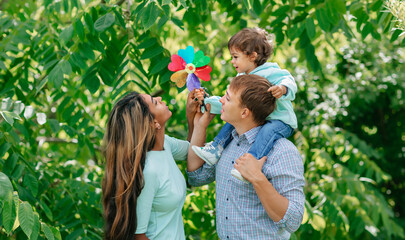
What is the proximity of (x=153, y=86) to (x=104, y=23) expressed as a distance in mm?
559

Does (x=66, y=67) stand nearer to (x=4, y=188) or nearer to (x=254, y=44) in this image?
(x=4, y=188)

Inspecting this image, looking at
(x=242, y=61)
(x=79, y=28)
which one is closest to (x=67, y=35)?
(x=79, y=28)

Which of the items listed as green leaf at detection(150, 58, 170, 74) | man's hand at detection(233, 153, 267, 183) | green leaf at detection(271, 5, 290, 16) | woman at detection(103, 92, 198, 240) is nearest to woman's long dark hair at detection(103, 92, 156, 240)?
woman at detection(103, 92, 198, 240)

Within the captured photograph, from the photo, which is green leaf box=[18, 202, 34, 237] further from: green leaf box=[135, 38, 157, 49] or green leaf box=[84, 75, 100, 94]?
green leaf box=[135, 38, 157, 49]

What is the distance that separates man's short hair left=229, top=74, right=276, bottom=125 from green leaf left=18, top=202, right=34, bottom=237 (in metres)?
1.23

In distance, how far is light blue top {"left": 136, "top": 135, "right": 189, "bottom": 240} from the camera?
2248mm

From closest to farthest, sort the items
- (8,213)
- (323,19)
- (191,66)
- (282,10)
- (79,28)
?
(8,213)
(191,66)
(79,28)
(323,19)
(282,10)

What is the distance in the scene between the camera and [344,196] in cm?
436

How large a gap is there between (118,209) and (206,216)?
1748 millimetres

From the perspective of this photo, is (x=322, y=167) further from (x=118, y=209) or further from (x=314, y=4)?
(x=118, y=209)

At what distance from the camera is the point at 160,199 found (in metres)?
2.30

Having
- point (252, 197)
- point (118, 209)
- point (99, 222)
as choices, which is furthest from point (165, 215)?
point (99, 222)

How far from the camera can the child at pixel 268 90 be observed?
88.4 inches

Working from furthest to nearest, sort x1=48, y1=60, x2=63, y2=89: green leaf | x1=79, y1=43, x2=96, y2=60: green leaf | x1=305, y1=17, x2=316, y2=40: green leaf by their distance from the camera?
x1=305, y1=17, x2=316, y2=40: green leaf → x1=79, y1=43, x2=96, y2=60: green leaf → x1=48, y1=60, x2=63, y2=89: green leaf
